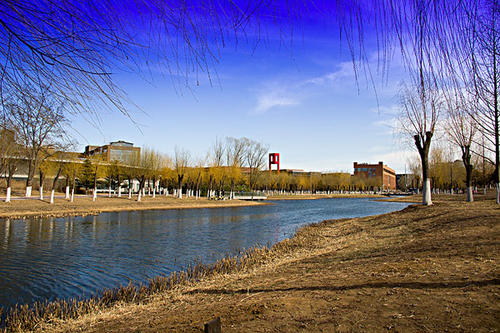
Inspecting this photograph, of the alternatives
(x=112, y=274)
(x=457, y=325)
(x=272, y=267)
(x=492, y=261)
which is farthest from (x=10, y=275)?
(x=492, y=261)

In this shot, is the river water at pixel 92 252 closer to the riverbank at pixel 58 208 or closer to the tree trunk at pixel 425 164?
the riverbank at pixel 58 208

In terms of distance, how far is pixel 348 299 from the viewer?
466 centimetres

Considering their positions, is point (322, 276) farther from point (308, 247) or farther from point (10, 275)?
point (10, 275)

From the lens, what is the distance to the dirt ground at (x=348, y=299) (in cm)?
380

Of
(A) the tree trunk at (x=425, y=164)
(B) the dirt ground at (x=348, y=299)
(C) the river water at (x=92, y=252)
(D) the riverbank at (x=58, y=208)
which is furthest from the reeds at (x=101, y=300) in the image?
(D) the riverbank at (x=58, y=208)

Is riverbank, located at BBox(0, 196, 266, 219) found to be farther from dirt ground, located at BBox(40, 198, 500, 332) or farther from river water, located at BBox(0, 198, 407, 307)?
dirt ground, located at BBox(40, 198, 500, 332)

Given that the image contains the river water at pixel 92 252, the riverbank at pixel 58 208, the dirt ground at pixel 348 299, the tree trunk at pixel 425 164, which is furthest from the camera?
the riverbank at pixel 58 208

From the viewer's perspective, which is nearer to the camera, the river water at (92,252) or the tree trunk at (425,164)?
the river water at (92,252)

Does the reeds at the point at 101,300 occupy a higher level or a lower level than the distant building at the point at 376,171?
lower

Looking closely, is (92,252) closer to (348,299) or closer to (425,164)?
(348,299)

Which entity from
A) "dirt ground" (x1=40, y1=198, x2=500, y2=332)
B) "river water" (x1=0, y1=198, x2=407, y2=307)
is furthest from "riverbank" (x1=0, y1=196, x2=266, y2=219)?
"dirt ground" (x1=40, y1=198, x2=500, y2=332)

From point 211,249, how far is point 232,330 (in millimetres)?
11210

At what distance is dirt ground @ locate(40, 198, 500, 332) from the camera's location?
3.80 metres

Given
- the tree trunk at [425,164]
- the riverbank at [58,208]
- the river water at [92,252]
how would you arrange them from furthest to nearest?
the riverbank at [58,208] → the tree trunk at [425,164] → the river water at [92,252]
